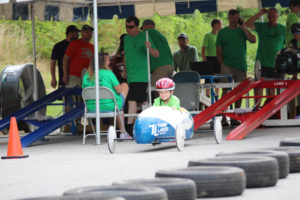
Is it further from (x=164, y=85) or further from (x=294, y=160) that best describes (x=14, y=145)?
(x=294, y=160)

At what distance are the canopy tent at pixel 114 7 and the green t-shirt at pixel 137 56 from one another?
5.28m

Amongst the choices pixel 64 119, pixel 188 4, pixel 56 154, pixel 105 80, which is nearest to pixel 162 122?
pixel 56 154

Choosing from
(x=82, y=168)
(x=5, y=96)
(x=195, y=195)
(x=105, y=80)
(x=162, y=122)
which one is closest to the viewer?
(x=195, y=195)

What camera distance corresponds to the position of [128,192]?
6.06m

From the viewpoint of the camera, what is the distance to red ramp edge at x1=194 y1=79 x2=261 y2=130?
16391mm

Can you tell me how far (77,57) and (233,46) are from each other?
3.80 m

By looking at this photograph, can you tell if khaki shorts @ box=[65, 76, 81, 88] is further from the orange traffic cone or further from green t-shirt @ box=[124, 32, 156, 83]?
the orange traffic cone

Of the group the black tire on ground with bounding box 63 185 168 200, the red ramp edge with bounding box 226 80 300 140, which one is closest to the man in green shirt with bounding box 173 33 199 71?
the red ramp edge with bounding box 226 80 300 140

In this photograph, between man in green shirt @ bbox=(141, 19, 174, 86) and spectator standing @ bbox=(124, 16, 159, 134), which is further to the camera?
man in green shirt @ bbox=(141, 19, 174, 86)

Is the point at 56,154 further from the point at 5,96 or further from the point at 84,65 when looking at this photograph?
the point at 5,96

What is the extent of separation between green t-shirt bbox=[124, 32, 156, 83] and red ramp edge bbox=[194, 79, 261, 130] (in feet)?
4.94

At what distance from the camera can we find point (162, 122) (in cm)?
1220

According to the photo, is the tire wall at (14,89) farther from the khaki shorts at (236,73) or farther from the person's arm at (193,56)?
the khaki shorts at (236,73)

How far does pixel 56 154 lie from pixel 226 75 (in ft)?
21.9
